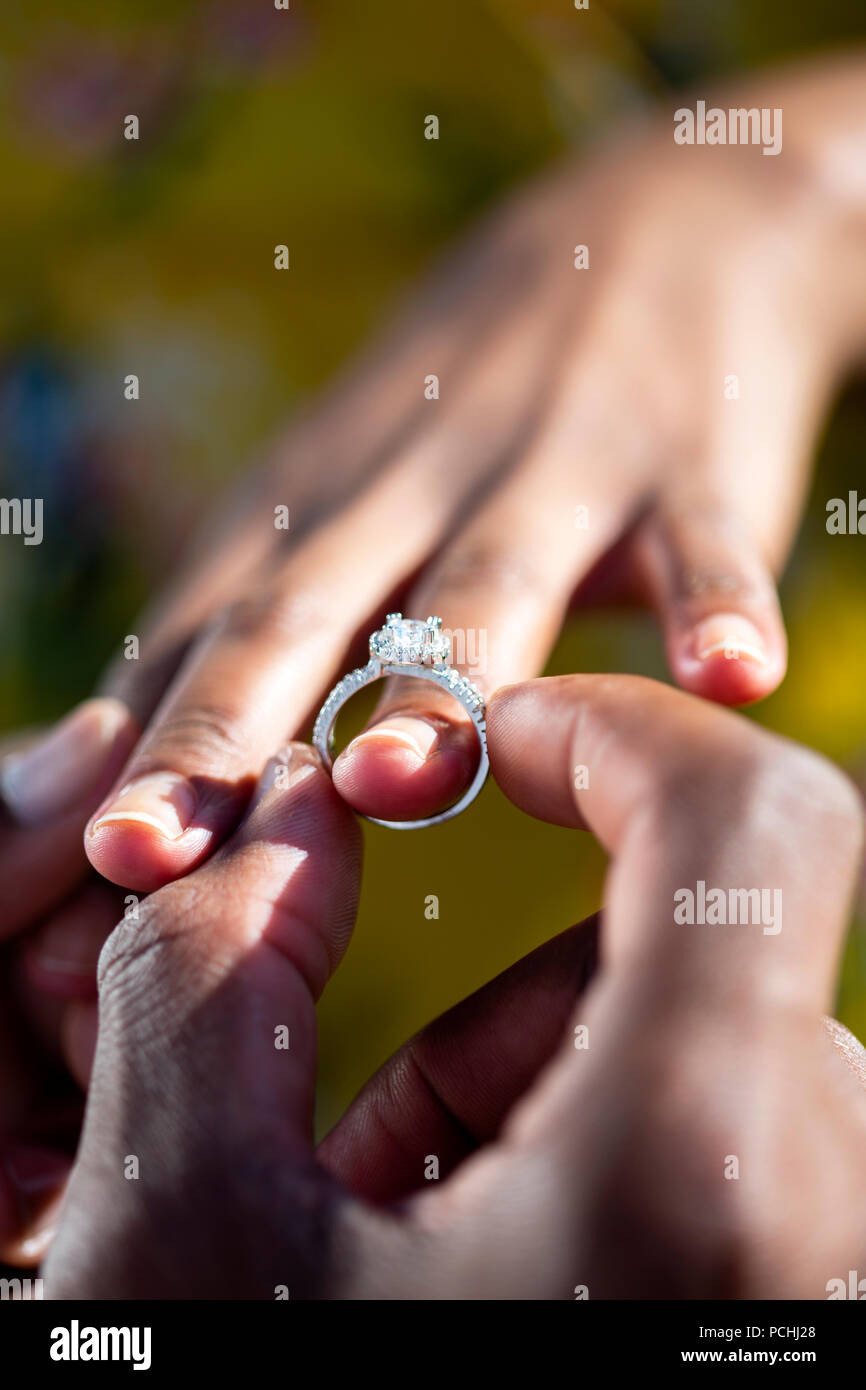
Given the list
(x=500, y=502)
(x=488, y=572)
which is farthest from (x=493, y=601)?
(x=500, y=502)

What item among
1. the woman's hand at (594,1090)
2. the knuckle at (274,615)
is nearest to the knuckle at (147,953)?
the woman's hand at (594,1090)

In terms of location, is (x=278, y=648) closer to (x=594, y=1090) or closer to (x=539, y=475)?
(x=539, y=475)

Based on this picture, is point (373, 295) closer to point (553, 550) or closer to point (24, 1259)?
point (553, 550)

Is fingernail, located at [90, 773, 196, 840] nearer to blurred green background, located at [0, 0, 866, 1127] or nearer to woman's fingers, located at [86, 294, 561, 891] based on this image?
woman's fingers, located at [86, 294, 561, 891]

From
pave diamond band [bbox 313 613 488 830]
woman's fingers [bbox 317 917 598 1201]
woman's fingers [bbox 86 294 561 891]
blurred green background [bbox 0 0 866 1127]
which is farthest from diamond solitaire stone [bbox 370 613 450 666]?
blurred green background [bbox 0 0 866 1127]

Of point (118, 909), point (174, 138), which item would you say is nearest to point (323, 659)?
point (118, 909)
